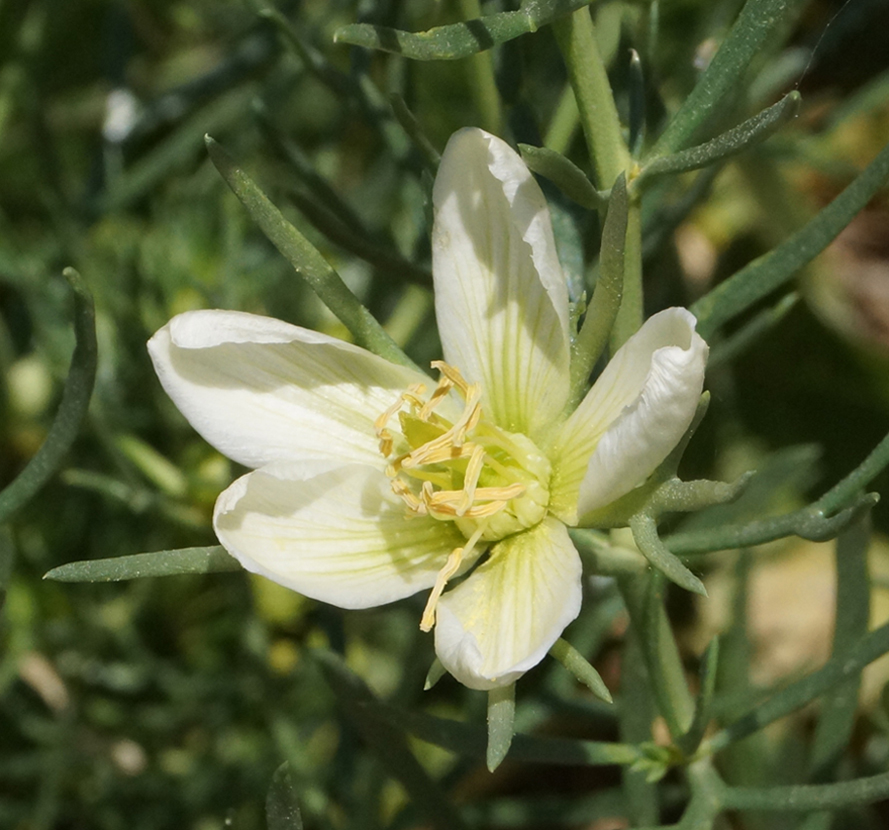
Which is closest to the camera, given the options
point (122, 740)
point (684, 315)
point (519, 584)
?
point (684, 315)

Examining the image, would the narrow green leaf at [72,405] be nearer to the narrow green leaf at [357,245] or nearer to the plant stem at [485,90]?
the narrow green leaf at [357,245]

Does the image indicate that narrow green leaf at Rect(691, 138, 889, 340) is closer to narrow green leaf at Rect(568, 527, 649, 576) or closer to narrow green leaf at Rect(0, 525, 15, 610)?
narrow green leaf at Rect(568, 527, 649, 576)

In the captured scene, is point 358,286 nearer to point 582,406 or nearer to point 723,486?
point 582,406

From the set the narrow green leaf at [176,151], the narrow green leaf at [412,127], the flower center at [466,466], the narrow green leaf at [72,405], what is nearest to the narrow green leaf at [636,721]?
the flower center at [466,466]

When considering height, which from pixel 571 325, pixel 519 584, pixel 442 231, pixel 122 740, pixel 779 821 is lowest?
pixel 779 821

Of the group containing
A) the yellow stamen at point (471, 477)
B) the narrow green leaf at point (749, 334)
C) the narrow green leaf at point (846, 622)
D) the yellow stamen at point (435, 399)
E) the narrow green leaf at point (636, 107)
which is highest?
the narrow green leaf at point (636, 107)

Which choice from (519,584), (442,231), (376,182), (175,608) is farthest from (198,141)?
(519,584)

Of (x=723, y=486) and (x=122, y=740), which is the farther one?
(x=122, y=740)
